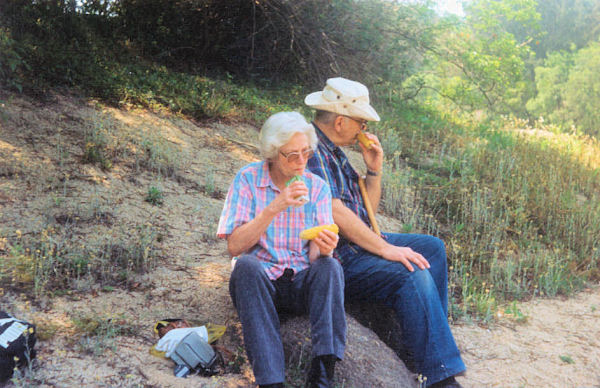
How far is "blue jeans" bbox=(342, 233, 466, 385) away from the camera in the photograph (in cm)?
344

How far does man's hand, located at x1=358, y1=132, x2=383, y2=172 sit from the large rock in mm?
1176

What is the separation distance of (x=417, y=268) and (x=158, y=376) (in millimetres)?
1713

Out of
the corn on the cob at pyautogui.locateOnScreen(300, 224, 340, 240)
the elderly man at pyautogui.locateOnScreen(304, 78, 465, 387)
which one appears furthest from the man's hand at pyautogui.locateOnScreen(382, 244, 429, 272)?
the corn on the cob at pyautogui.locateOnScreen(300, 224, 340, 240)

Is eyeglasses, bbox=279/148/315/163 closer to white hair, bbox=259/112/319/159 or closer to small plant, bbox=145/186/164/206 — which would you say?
white hair, bbox=259/112/319/159

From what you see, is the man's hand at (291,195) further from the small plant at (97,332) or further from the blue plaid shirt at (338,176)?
the small plant at (97,332)

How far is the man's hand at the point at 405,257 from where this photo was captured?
3.56 meters

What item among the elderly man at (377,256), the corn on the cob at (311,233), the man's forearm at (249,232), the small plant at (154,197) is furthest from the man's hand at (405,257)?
the small plant at (154,197)

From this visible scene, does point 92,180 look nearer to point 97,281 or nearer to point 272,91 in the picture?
point 97,281

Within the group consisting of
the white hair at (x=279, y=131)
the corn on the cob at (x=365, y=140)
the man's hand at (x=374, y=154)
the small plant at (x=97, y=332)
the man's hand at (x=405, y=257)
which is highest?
the white hair at (x=279, y=131)

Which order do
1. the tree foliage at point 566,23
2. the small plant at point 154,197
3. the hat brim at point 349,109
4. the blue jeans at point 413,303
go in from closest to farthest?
the blue jeans at point 413,303, the hat brim at point 349,109, the small plant at point 154,197, the tree foliage at point 566,23

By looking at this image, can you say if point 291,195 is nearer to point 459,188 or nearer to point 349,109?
point 349,109

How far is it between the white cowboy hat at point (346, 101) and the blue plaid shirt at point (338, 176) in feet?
0.62

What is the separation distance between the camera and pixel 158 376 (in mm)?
3035

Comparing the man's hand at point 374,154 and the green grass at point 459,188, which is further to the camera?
the green grass at point 459,188
